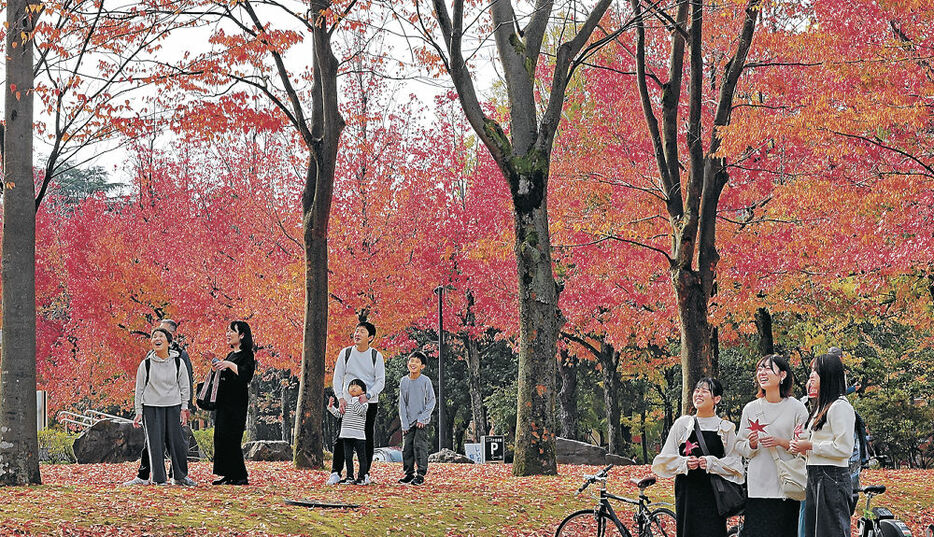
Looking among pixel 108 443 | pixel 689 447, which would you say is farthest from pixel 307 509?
pixel 108 443

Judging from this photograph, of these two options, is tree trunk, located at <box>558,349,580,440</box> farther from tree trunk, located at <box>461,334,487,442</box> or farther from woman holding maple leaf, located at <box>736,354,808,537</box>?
woman holding maple leaf, located at <box>736,354,808,537</box>

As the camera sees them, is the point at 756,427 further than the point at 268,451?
No

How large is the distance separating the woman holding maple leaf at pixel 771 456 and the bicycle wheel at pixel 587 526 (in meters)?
1.10

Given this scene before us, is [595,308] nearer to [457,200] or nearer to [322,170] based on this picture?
[457,200]

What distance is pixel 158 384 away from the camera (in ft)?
37.0

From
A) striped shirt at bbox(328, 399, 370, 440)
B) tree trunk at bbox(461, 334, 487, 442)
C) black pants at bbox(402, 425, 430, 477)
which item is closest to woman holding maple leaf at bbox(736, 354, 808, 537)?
striped shirt at bbox(328, 399, 370, 440)

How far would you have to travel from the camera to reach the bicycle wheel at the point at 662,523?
305 inches

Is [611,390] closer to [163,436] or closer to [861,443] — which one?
[163,436]

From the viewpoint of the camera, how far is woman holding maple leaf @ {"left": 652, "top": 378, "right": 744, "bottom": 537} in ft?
21.9

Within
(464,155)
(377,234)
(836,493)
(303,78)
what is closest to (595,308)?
(377,234)

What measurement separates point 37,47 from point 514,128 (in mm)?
6504

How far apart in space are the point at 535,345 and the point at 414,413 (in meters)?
2.18

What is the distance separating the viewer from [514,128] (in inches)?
555

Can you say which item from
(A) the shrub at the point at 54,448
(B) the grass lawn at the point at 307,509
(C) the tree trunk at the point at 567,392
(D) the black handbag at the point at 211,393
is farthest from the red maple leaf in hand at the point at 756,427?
(C) the tree trunk at the point at 567,392
